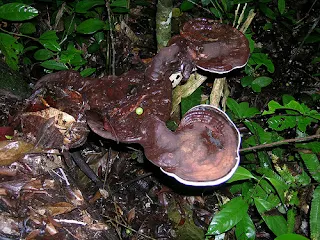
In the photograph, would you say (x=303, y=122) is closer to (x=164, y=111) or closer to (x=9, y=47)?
(x=164, y=111)

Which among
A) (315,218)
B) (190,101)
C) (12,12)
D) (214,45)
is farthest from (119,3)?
(315,218)

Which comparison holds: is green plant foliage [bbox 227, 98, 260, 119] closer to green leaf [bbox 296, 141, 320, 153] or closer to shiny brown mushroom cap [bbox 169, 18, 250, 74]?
green leaf [bbox 296, 141, 320, 153]

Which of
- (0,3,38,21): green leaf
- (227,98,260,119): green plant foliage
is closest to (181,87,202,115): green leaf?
(227,98,260,119): green plant foliage

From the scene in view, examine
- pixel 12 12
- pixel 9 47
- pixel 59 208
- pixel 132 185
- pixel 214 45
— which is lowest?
pixel 132 185

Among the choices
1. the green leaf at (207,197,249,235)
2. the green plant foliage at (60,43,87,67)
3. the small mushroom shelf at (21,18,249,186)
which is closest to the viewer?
the small mushroom shelf at (21,18,249,186)

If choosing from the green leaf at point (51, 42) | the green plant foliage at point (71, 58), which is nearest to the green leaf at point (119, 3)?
the green plant foliage at point (71, 58)

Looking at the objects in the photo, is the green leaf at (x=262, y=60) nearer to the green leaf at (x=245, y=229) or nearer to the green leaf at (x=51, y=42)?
the green leaf at (x=245, y=229)

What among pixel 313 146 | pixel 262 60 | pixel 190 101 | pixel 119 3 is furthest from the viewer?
pixel 262 60
